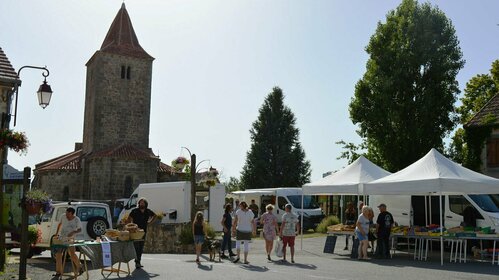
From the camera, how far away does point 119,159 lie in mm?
43938

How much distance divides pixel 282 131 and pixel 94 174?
21275mm

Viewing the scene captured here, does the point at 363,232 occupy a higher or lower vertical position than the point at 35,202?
lower

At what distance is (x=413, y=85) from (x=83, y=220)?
22.5 meters

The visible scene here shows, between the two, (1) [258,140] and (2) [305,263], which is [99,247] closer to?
(2) [305,263]

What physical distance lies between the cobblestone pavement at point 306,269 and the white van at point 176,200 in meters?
8.87

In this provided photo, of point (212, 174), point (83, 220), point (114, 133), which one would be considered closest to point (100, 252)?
point (83, 220)

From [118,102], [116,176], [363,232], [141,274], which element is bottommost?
[141,274]

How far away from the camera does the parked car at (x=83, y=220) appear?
706 inches

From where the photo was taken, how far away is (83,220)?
18484 millimetres

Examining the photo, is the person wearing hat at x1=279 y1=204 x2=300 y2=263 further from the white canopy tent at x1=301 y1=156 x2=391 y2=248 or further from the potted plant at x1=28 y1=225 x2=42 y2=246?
the potted plant at x1=28 y1=225 x2=42 y2=246

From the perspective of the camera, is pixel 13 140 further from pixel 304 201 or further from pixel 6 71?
pixel 304 201

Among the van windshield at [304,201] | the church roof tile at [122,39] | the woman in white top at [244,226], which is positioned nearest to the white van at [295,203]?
the van windshield at [304,201]

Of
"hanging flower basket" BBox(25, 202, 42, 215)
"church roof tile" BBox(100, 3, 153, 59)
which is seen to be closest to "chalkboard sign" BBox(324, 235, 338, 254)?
"hanging flower basket" BBox(25, 202, 42, 215)

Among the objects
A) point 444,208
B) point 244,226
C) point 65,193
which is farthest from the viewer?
point 65,193
